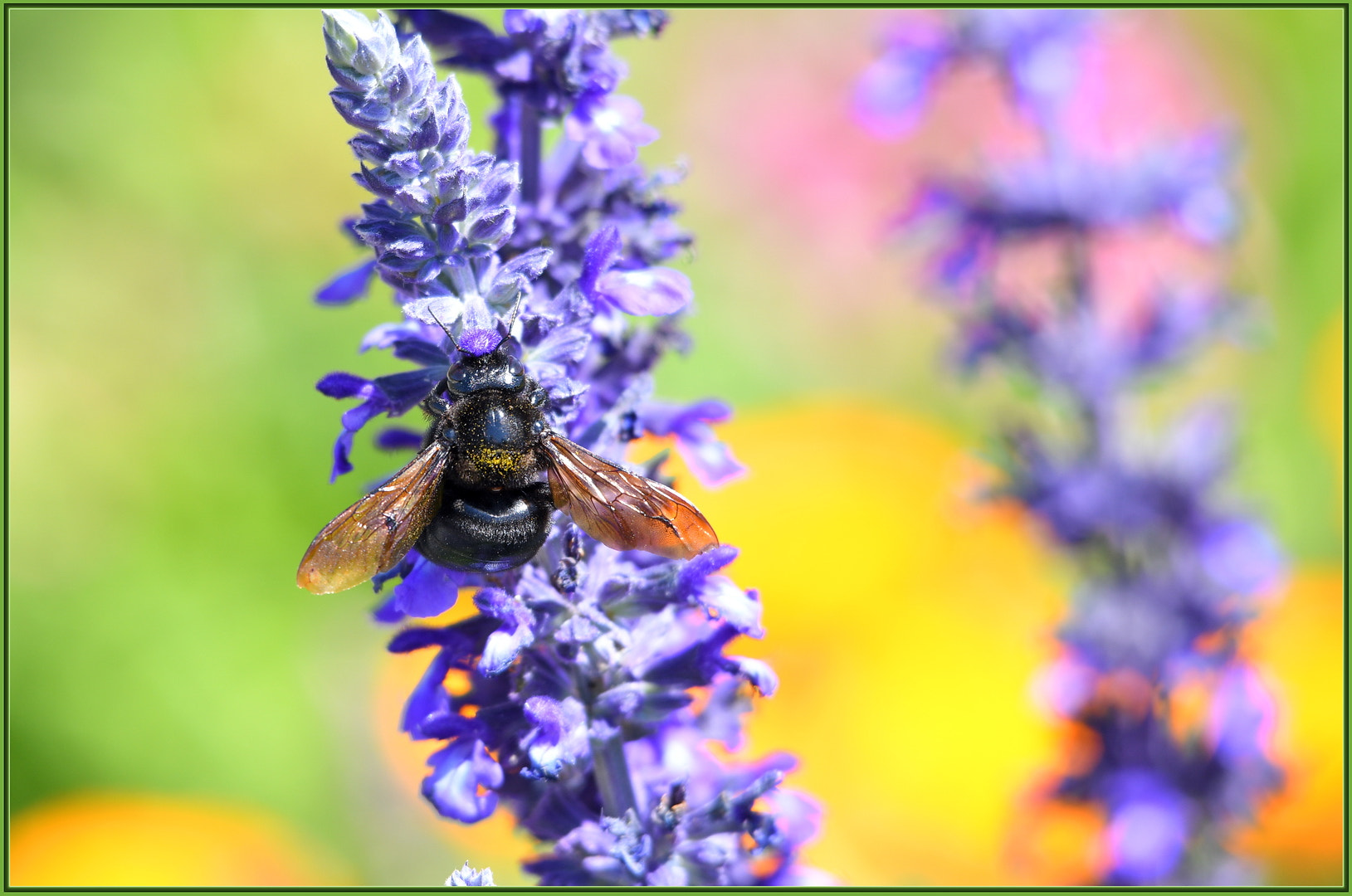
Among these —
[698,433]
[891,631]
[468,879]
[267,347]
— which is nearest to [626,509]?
[698,433]

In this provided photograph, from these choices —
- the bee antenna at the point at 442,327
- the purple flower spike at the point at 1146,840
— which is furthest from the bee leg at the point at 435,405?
the purple flower spike at the point at 1146,840

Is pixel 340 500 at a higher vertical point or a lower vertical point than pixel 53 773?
higher

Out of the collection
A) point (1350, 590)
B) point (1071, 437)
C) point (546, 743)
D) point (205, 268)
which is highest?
point (205, 268)

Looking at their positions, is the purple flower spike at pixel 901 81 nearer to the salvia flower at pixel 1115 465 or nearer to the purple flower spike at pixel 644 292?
the salvia flower at pixel 1115 465

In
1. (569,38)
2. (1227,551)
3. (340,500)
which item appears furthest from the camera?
→ (340,500)

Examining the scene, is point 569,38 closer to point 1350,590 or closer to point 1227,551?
point 1227,551

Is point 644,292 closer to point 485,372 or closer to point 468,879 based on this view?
point 485,372

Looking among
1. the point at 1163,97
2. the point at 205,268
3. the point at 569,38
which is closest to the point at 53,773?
the point at 205,268
